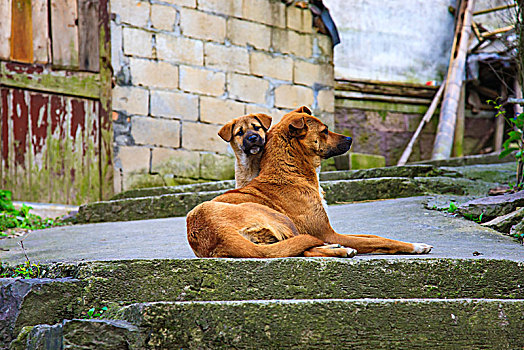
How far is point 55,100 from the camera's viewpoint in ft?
25.9

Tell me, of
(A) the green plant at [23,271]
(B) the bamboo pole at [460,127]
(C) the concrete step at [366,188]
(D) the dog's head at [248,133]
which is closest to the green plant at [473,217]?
(C) the concrete step at [366,188]

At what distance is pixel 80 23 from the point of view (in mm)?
8125

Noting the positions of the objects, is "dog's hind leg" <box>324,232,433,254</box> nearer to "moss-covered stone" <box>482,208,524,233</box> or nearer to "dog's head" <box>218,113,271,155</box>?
"dog's head" <box>218,113,271,155</box>

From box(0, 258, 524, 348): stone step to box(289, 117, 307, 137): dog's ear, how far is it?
1210 mm

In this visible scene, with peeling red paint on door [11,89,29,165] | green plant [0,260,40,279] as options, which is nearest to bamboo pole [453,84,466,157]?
peeling red paint on door [11,89,29,165]

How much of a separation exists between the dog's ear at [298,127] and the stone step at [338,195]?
2509 mm

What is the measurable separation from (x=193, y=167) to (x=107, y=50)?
2.24 m

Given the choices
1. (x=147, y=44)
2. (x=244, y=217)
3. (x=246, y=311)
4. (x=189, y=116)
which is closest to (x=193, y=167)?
(x=189, y=116)

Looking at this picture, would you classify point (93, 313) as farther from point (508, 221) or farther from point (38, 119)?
point (38, 119)

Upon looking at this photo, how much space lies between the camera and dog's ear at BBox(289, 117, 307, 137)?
3.79m

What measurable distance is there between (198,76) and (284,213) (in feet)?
18.9

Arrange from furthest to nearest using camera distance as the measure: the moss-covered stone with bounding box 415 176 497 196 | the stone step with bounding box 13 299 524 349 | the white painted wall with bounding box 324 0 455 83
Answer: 1. the white painted wall with bounding box 324 0 455 83
2. the moss-covered stone with bounding box 415 176 497 196
3. the stone step with bounding box 13 299 524 349

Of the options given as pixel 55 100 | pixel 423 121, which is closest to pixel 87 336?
pixel 55 100

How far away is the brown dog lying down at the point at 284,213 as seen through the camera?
3.10 metres
